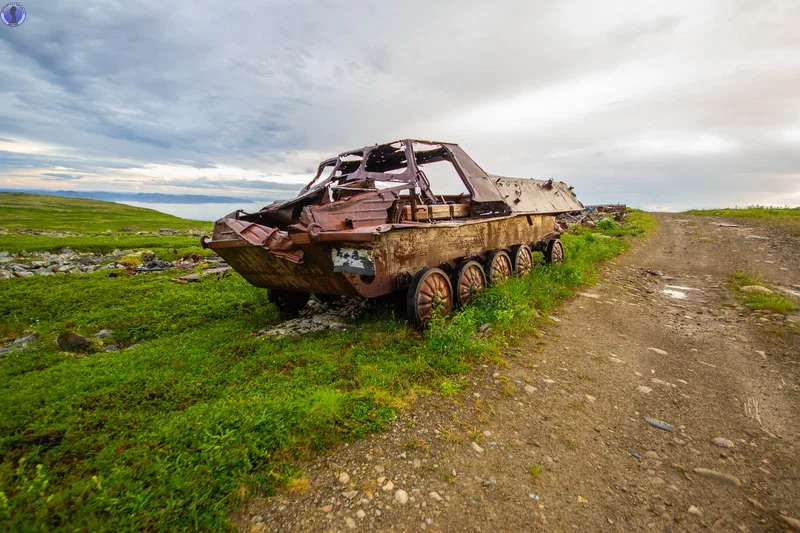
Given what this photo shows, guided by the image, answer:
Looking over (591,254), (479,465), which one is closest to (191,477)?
(479,465)

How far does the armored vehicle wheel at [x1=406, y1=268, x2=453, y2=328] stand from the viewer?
4676mm

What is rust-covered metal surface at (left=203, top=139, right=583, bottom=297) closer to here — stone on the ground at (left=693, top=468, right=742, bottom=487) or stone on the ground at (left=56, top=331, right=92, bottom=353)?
stone on the ground at (left=56, top=331, right=92, bottom=353)

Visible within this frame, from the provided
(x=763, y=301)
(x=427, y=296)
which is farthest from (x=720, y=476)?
→ (x=763, y=301)

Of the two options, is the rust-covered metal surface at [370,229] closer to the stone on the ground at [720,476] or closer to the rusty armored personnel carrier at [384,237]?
the rusty armored personnel carrier at [384,237]

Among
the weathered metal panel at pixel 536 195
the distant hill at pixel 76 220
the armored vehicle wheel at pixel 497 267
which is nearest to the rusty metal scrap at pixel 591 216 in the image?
the weathered metal panel at pixel 536 195

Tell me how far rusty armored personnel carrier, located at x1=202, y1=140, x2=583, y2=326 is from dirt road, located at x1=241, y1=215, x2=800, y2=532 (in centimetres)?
156

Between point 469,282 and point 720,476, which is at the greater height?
point 469,282

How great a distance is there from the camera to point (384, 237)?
4.41 metres

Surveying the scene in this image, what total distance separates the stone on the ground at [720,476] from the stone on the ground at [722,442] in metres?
0.39

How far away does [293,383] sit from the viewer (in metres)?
3.52

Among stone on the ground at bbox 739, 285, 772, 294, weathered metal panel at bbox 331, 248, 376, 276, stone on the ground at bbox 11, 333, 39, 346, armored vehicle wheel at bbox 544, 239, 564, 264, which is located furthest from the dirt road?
stone on the ground at bbox 11, 333, 39, 346

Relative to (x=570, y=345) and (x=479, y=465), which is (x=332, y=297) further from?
(x=479, y=465)

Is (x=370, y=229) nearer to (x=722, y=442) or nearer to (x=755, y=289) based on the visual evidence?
(x=722, y=442)

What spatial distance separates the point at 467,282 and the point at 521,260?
7.68 ft
